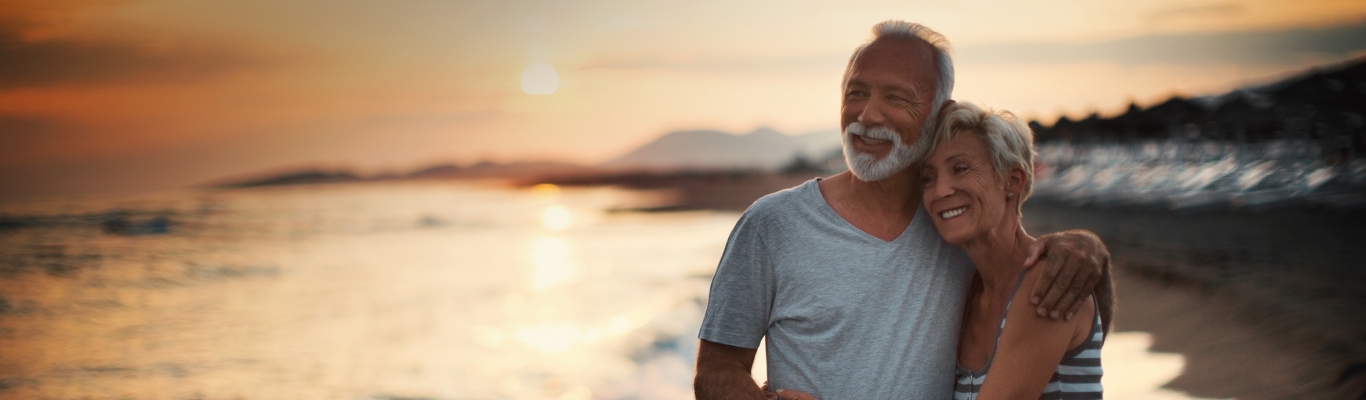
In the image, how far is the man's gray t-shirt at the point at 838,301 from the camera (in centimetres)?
221

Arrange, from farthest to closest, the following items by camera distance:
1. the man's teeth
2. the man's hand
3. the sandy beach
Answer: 1. the sandy beach
2. the man's teeth
3. the man's hand

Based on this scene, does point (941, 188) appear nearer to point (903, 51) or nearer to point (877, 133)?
point (877, 133)

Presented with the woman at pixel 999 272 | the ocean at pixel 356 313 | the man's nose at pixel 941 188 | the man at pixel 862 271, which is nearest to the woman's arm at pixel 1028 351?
the woman at pixel 999 272

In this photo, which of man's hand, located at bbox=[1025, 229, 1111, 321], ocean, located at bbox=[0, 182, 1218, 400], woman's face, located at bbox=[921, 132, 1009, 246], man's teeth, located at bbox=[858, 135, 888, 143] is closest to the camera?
man's hand, located at bbox=[1025, 229, 1111, 321]

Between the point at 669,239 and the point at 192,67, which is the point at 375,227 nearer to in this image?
the point at 192,67

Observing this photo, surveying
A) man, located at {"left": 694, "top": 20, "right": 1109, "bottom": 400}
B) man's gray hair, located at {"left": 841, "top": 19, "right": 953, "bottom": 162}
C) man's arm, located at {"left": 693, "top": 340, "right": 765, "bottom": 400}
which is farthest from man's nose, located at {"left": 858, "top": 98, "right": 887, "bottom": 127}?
man's arm, located at {"left": 693, "top": 340, "right": 765, "bottom": 400}

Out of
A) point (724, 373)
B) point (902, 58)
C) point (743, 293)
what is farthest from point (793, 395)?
point (902, 58)

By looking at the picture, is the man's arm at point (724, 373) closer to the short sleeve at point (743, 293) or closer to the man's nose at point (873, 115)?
the short sleeve at point (743, 293)

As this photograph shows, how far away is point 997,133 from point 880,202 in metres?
0.35

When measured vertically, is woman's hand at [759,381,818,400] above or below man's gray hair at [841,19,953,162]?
below

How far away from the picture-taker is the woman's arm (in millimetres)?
2045

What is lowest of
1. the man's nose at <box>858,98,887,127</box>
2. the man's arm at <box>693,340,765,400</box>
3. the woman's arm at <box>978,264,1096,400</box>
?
the woman's arm at <box>978,264,1096,400</box>

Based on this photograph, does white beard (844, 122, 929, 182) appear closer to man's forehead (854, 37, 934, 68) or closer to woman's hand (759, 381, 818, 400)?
man's forehead (854, 37, 934, 68)

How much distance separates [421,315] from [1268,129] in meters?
23.2
